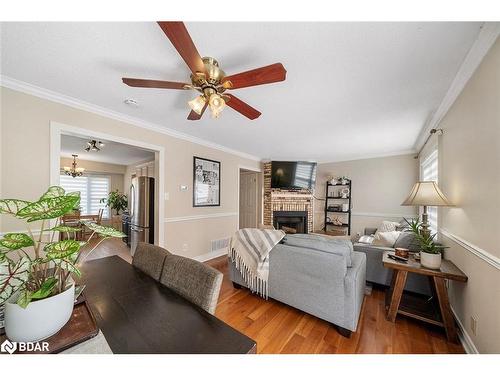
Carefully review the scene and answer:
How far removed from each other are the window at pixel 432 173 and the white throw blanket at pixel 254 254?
2.21 meters

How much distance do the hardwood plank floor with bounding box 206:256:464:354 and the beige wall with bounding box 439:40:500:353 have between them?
0.32 m

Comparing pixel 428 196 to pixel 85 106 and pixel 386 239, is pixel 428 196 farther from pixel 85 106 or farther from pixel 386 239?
pixel 85 106

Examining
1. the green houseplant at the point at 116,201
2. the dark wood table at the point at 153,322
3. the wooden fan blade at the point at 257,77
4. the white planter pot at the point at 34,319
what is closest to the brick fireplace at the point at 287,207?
the wooden fan blade at the point at 257,77

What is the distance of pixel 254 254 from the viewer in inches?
81.1

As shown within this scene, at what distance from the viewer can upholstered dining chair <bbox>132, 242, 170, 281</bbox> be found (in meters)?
1.26

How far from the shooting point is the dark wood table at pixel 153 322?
65cm

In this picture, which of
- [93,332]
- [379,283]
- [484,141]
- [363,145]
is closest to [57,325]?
[93,332]

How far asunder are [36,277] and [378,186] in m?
5.36

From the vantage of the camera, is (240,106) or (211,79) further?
(240,106)

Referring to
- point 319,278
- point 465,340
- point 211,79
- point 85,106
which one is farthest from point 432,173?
point 85,106

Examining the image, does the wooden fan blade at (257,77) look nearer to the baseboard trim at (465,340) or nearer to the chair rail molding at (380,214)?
the baseboard trim at (465,340)

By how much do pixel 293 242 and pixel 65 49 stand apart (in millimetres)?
2440

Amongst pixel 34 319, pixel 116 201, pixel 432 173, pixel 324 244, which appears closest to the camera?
pixel 34 319

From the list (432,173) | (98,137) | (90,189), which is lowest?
(90,189)
